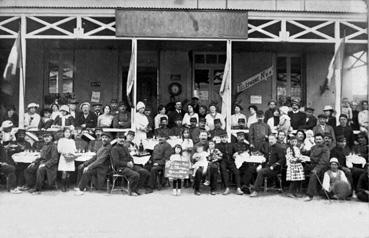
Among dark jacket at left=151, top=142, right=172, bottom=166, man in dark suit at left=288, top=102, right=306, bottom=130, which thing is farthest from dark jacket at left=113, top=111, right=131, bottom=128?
man in dark suit at left=288, top=102, right=306, bottom=130

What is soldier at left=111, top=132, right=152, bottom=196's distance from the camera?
9.48m

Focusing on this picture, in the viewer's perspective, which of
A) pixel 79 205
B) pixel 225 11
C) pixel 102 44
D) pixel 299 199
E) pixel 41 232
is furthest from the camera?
pixel 102 44

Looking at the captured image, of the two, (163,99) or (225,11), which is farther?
(163,99)

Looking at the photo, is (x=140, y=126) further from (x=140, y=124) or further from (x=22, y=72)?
(x=22, y=72)

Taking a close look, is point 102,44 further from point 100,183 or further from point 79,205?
point 79,205

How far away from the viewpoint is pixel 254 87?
15.1 meters

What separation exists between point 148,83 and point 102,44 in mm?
2032

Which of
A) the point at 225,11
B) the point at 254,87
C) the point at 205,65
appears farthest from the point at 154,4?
the point at 254,87

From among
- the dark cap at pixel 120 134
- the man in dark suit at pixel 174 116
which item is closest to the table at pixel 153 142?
the dark cap at pixel 120 134

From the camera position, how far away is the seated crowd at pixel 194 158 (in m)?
9.49

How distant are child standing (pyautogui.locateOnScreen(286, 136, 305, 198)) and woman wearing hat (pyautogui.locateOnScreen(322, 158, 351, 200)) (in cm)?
52

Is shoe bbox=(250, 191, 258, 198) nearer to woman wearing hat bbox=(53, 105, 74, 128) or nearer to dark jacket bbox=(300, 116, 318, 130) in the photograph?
dark jacket bbox=(300, 116, 318, 130)

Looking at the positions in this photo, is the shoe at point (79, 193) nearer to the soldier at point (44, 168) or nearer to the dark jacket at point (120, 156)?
the soldier at point (44, 168)

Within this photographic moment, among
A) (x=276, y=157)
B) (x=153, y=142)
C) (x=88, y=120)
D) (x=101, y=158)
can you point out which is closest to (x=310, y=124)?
(x=276, y=157)
